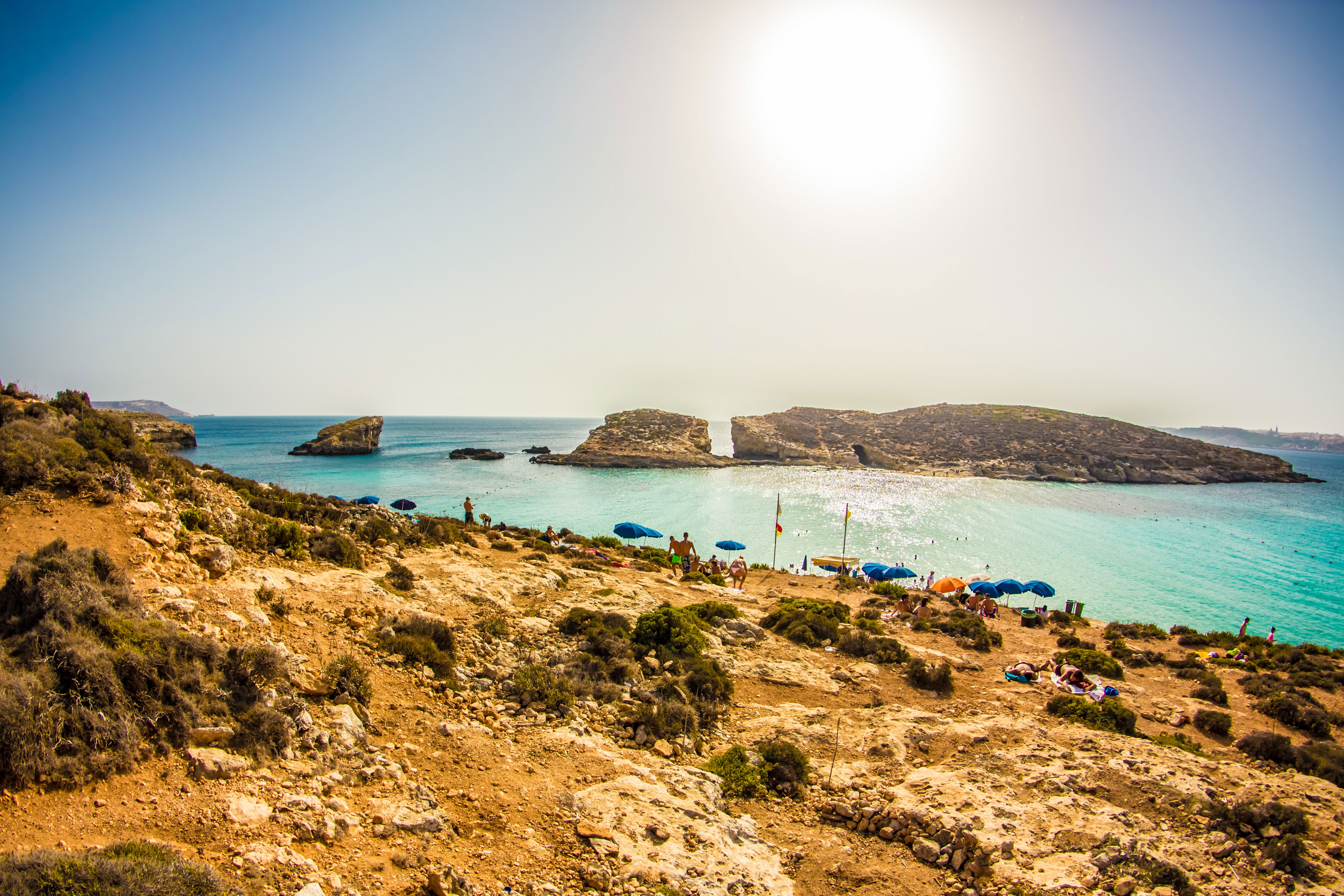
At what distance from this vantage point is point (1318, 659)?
54.7 feet

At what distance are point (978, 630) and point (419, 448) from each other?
102m

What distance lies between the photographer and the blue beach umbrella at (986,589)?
75.9ft

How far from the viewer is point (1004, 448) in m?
87.8

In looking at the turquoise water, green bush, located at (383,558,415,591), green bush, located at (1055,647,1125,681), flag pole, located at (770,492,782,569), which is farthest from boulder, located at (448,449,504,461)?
green bush, located at (1055,647,1125,681)

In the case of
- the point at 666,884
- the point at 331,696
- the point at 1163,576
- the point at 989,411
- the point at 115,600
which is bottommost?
the point at 1163,576

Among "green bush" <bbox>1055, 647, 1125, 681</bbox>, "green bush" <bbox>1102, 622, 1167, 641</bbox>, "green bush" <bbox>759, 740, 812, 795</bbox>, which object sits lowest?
"green bush" <bbox>1102, 622, 1167, 641</bbox>

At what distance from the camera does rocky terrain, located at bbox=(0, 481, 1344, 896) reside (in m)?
4.74

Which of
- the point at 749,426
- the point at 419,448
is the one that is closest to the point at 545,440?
the point at 419,448

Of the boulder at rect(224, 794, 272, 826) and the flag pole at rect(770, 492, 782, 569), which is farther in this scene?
the flag pole at rect(770, 492, 782, 569)

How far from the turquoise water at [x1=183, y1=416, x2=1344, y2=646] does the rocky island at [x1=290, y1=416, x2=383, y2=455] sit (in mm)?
3543

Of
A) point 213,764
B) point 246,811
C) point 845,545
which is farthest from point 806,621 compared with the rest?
point 845,545

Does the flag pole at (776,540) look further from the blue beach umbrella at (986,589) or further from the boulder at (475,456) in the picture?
the boulder at (475,456)

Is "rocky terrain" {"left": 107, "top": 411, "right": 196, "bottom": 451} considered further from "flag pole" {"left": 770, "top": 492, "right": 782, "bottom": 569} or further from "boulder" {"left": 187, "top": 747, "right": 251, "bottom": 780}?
"boulder" {"left": 187, "top": 747, "right": 251, "bottom": 780}

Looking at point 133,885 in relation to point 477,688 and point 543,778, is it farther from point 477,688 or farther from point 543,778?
point 477,688
